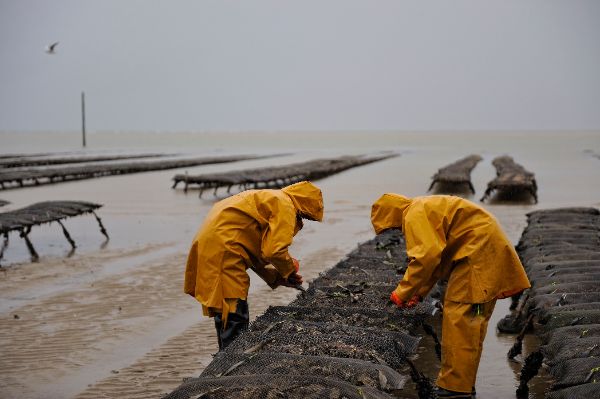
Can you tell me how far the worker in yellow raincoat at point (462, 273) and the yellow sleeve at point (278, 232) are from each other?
76cm

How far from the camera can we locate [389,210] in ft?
18.9

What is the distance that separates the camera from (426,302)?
770 centimetres

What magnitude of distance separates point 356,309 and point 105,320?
3.91m

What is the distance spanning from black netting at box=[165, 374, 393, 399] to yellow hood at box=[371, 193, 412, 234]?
137 centimetres

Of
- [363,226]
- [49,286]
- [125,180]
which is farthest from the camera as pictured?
[125,180]

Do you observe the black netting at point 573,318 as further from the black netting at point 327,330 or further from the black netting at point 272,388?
the black netting at point 272,388

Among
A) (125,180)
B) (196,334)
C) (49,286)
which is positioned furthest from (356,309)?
(125,180)

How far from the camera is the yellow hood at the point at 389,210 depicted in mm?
5743

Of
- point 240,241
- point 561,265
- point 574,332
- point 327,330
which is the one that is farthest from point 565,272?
point 240,241

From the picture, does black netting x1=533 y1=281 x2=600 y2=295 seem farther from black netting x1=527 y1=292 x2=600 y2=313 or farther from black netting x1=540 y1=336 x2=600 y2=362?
black netting x1=540 y1=336 x2=600 y2=362

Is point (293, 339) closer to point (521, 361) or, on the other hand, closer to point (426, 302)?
point (426, 302)

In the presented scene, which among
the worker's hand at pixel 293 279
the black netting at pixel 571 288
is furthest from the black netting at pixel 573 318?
the worker's hand at pixel 293 279

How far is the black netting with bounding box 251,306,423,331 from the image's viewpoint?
6855 mm

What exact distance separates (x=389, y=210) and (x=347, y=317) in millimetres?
1705
